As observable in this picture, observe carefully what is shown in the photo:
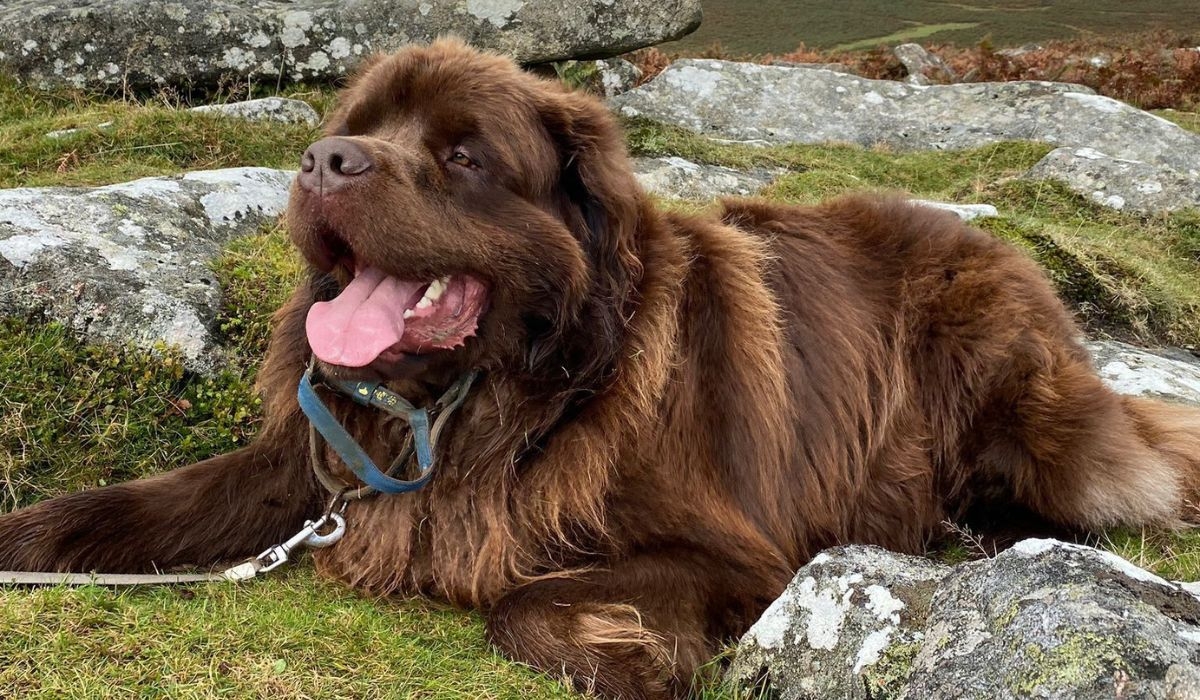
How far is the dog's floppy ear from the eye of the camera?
9.75ft

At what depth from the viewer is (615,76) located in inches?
441

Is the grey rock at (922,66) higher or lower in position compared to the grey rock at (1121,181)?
lower

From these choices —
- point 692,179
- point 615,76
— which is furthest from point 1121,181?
point 615,76

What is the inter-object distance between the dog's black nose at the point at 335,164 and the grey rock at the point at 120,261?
169 centimetres

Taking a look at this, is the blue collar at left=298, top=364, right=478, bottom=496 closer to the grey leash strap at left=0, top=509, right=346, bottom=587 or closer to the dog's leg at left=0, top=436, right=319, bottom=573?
the grey leash strap at left=0, top=509, right=346, bottom=587

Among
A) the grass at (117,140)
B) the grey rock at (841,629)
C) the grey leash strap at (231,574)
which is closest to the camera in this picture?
the grey rock at (841,629)

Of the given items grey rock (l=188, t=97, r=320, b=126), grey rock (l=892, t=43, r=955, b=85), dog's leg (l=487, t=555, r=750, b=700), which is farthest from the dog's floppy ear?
grey rock (l=892, t=43, r=955, b=85)

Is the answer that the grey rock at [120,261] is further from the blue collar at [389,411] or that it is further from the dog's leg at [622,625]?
the dog's leg at [622,625]

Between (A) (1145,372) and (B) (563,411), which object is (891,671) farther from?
(A) (1145,372)

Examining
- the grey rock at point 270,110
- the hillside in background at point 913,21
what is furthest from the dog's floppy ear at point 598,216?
the hillside in background at point 913,21

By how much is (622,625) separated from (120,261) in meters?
2.84

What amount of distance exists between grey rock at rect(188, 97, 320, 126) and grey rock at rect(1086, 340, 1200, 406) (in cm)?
585

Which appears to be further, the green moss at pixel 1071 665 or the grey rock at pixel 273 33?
the grey rock at pixel 273 33

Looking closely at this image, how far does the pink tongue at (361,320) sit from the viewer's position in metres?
2.68
